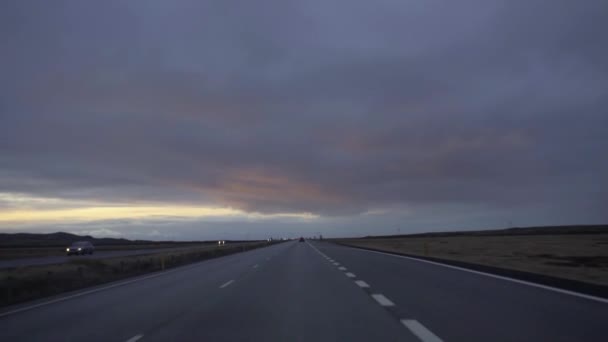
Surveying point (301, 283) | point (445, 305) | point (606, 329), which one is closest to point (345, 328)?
point (445, 305)

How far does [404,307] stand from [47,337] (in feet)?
22.1

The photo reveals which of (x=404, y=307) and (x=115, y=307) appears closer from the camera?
(x=404, y=307)

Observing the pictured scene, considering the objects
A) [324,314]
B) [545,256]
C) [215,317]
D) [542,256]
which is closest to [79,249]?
[542,256]

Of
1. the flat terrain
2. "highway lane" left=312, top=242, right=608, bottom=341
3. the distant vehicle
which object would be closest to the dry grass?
"highway lane" left=312, top=242, right=608, bottom=341

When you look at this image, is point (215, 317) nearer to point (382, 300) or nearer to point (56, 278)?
point (382, 300)

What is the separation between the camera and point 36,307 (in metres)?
13.2

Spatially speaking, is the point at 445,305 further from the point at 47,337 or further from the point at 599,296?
the point at 47,337

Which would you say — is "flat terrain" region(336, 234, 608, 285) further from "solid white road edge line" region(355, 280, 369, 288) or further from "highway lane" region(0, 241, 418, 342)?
"highway lane" region(0, 241, 418, 342)

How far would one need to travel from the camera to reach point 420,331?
319 inches

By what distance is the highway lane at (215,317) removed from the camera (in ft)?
27.2

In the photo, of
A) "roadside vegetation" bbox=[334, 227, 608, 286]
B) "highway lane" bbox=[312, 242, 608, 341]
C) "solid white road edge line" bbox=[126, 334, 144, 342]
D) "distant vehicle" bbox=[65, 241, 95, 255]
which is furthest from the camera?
"distant vehicle" bbox=[65, 241, 95, 255]

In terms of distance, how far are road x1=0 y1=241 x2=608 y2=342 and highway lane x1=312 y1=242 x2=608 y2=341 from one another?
16 mm

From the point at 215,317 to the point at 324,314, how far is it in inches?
84.5

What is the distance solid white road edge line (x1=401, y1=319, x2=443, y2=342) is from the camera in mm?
7504
